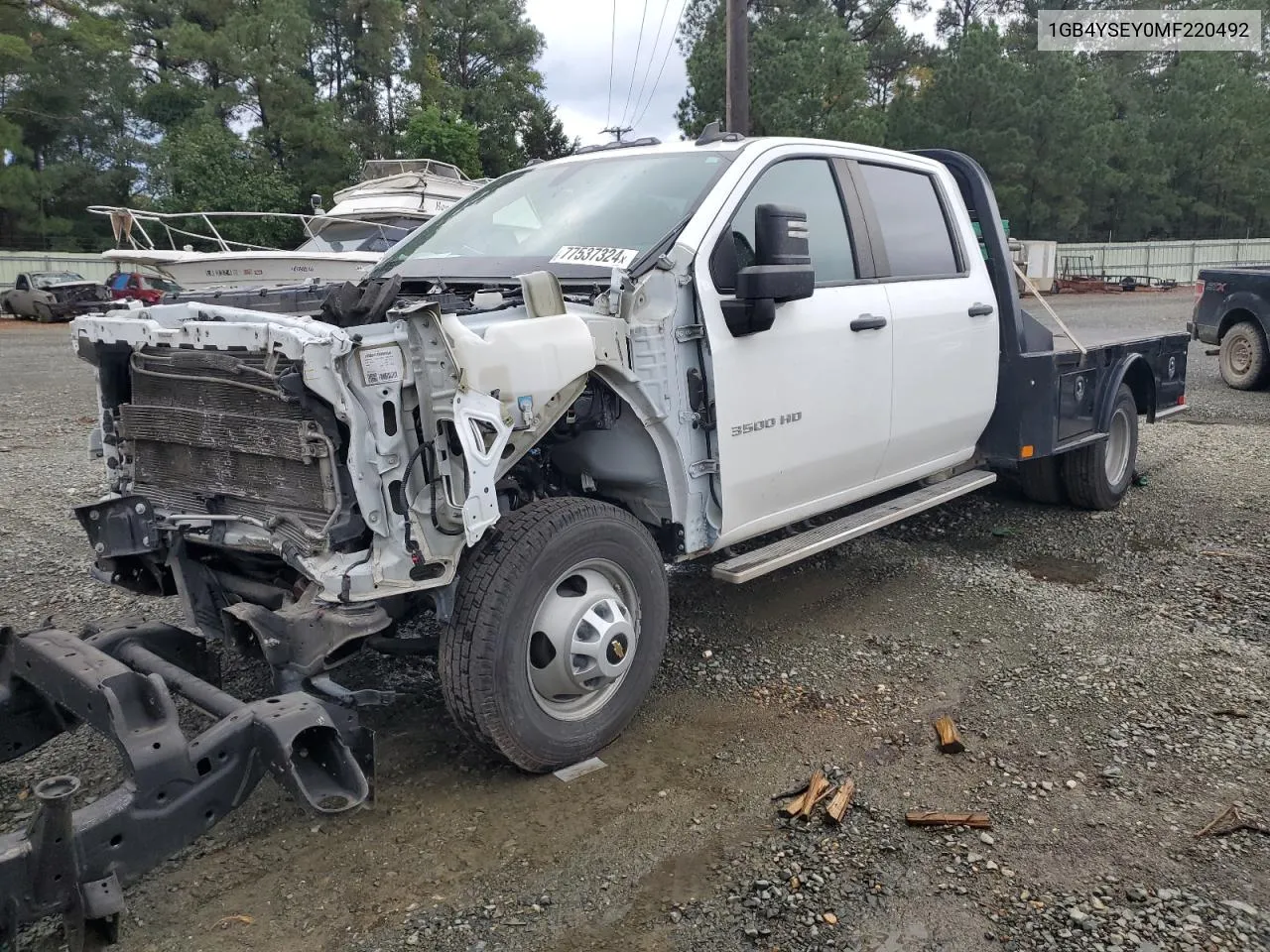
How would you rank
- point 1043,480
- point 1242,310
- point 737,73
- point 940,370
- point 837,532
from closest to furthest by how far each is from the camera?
point 837,532
point 940,370
point 1043,480
point 1242,310
point 737,73

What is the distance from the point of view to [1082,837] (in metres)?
3.19

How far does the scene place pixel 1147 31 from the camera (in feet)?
153

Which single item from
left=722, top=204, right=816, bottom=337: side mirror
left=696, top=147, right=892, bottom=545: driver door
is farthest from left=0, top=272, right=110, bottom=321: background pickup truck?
left=722, top=204, right=816, bottom=337: side mirror

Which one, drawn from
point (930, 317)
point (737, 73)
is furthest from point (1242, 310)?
point (930, 317)

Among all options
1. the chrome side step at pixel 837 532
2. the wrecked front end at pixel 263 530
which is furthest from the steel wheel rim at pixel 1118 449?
the wrecked front end at pixel 263 530

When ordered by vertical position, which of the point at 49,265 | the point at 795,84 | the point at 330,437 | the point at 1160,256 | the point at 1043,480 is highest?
the point at 795,84

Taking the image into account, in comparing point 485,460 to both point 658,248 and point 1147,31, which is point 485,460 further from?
point 1147,31

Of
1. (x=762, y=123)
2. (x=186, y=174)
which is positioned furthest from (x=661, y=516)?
(x=186, y=174)

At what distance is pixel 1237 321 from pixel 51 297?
2529 cm

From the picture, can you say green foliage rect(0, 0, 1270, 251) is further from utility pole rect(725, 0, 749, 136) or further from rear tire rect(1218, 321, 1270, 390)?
rear tire rect(1218, 321, 1270, 390)

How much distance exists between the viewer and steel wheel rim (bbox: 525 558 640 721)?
3.49 meters

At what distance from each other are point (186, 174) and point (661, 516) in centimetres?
3528

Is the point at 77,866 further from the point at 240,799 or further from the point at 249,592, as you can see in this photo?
the point at 249,592

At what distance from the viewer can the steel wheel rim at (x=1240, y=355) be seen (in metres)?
12.2
